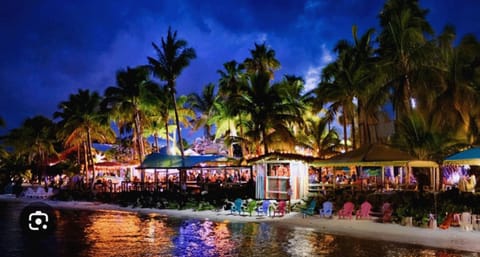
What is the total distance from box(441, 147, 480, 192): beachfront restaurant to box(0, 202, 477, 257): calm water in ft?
19.3

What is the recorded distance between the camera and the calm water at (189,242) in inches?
625

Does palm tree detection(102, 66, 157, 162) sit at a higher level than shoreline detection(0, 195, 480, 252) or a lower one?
higher

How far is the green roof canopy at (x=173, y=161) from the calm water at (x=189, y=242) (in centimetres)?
1070

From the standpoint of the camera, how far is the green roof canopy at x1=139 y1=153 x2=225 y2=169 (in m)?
35.2

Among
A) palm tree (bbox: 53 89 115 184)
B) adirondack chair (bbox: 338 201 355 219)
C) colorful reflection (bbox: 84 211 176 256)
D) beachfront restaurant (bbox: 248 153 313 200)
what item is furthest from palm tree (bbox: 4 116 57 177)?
adirondack chair (bbox: 338 201 355 219)

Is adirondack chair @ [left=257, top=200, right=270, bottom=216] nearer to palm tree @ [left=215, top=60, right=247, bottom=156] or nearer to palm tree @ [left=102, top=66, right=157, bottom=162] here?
palm tree @ [left=215, top=60, right=247, bottom=156]

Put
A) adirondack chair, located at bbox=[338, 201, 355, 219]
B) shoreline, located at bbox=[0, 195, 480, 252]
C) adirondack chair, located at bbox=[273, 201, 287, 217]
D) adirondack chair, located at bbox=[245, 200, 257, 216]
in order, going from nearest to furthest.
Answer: shoreline, located at bbox=[0, 195, 480, 252], adirondack chair, located at bbox=[338, 201, 355, 219], adirondack chair, located at bbox=[273, 201, 287, 217], adirondack chair, located at bbox=[245, 200, 257, 216]

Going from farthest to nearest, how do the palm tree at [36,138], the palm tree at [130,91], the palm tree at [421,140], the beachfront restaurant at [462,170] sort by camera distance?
the palm tree at [36,138]
the palm tree at [130,91]
the palm tree at [421,140]
the beachfront restaurant at [462,170]

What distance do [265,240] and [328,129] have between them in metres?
34.9

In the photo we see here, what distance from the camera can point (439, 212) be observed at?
65.9 ft

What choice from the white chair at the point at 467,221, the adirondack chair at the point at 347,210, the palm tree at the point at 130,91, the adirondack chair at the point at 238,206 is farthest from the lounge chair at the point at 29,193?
the white chair at the point at 467,221

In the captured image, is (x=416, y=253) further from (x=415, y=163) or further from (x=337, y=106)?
(x=337, y=106)

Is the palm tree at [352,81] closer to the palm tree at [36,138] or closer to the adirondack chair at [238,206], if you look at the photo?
the adirondack chair at [238,206]

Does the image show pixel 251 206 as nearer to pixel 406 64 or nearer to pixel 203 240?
pixel 203 240
